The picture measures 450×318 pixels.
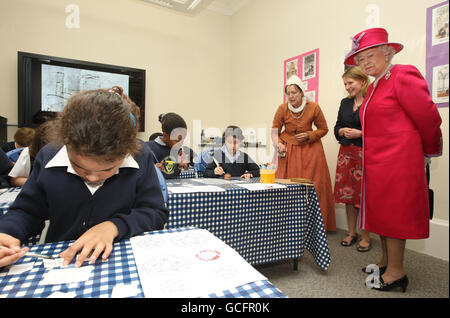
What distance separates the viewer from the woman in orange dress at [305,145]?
252 centimetres

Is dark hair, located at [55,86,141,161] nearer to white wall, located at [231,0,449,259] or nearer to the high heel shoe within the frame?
the high heel shoe

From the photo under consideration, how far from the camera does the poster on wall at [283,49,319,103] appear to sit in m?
3.14

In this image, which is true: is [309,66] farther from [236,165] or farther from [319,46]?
[236,165]

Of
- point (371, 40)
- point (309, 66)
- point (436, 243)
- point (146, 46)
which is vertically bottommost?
point (436, 243)

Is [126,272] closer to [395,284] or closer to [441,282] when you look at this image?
[395,284]

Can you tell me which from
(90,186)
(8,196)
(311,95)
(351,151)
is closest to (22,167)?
(8,196)

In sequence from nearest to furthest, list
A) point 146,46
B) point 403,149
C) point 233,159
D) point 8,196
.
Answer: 1. point 8,196
2. point 403,149
3. point 233,159
4. point 146,46

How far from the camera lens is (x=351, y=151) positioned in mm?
2307

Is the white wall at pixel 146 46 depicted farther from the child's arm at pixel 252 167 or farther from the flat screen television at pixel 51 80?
the child's arm at pixel 252 167

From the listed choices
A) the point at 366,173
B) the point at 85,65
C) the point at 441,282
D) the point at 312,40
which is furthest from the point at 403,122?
the point at 85,65

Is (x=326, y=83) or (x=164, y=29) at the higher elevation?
(x=164, y=29)

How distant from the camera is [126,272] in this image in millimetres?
481

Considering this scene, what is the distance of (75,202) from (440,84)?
8.40 feet
